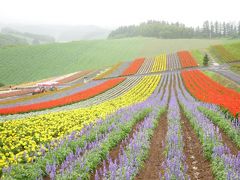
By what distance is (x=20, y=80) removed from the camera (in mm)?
74500

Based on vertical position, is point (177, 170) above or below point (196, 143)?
above

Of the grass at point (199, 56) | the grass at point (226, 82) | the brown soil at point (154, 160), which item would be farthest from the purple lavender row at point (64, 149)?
the grass at point (199, 56)

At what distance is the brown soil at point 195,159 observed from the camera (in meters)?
9.97

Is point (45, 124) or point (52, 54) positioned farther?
point (52, 54)

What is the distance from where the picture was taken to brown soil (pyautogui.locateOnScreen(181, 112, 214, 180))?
9969 mm

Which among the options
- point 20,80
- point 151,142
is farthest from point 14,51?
point 151,142

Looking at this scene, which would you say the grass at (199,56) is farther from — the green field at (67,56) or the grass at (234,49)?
the green field at (67,56)

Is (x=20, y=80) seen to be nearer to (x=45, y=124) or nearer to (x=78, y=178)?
(x=45, y=124)

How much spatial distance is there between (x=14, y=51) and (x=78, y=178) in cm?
9204

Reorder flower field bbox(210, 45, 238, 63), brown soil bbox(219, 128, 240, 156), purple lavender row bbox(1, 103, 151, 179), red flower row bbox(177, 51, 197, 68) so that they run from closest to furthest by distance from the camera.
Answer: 1. purple lavender row bbox(1, 103, 151, 179)
2. brown soil bbox(219, 128, 240, 156)
3. red flower row bbox(177, 51, 197, 68)
4. flower field bbox(210, 45, 238, 63)

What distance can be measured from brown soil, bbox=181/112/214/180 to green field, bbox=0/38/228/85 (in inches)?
2557

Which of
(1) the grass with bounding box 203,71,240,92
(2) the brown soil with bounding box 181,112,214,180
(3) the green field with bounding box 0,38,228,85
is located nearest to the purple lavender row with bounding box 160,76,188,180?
(2) the brown soil with bounding box 181,112,214,180

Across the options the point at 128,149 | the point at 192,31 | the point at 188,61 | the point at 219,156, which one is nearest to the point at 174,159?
the point at 219,156

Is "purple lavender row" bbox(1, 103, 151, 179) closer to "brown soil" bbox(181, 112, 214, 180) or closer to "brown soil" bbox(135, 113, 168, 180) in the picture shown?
"brown soil" bbox(135, 113, 168, 180)
